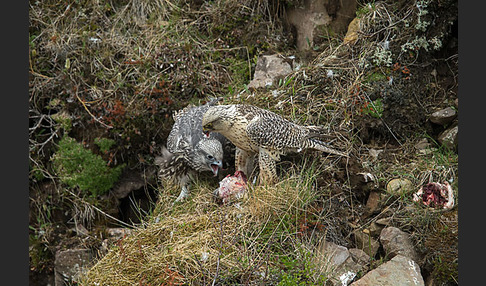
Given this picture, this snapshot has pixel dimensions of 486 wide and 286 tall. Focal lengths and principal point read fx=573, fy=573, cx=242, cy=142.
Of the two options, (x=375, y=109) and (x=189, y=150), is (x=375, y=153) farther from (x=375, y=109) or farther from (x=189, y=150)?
(x=189, y=150)

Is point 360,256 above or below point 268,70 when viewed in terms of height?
below

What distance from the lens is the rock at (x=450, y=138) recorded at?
18.2 feet

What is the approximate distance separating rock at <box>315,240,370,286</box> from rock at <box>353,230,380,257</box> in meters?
0.07

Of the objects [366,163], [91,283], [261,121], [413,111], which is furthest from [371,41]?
[91,283]

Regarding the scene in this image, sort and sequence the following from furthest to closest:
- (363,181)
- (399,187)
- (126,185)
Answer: (126,185), (363,181), (399,187)

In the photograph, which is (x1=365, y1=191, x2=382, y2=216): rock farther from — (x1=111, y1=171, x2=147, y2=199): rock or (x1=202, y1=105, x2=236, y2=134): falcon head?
(x1=111, y1=171, x2=147, y2=199): rock

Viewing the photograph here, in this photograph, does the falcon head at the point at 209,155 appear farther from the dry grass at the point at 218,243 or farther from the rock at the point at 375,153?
the rock at the point at 375,153

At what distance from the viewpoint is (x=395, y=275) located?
14.4 ft

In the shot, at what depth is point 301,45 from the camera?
6844 mm

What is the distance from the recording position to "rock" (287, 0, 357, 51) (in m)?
6.57

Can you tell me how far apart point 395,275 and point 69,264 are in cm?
345

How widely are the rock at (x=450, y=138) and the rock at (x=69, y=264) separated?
12.5 feet

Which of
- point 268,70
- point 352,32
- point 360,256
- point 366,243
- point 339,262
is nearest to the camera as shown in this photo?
point 339,262

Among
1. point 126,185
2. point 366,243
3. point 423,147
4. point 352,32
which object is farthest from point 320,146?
point 126,185
